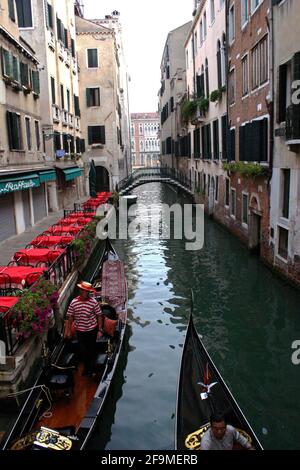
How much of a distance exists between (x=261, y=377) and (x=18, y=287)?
15.4 ft

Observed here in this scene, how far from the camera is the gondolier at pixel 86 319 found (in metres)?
6.16

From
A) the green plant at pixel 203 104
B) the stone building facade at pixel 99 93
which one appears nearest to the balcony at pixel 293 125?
the green plant at pixel 203 104

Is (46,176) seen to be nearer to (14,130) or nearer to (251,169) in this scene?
(14,130)

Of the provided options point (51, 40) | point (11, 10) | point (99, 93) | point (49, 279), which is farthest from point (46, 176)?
point (99, 93)

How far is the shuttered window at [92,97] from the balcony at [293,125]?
2398cm

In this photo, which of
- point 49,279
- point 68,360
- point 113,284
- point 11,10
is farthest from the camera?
point 11,10

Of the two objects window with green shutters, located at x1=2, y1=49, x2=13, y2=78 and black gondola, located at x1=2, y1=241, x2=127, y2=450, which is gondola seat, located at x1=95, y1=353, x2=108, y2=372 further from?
window with green shutters, located at x1=2, y1=49, x2=13, y2=78

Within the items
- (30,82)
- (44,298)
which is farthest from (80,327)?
(30,82)

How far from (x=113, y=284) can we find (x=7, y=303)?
3.41 m

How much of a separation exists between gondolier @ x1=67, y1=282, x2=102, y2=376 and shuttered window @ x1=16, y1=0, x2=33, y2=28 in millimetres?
17274

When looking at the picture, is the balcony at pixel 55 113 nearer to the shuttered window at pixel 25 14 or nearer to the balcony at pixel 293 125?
the shuttered window at pixel 25 14

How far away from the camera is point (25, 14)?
63.8 ft

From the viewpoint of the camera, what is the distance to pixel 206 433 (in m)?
4.24

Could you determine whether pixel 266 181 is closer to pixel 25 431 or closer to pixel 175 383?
pixel 175 383
